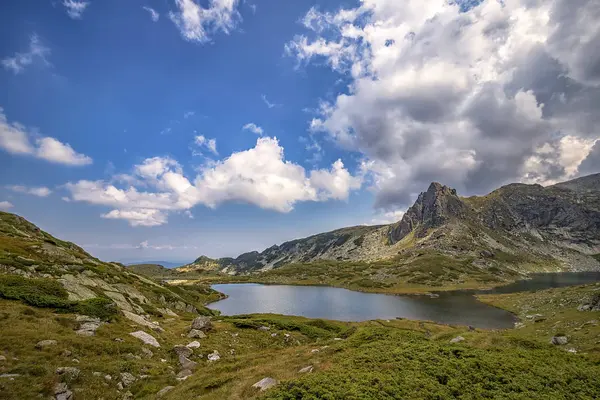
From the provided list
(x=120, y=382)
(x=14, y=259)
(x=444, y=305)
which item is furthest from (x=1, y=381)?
(x=444, y=305)

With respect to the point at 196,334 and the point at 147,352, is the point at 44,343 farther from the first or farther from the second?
the point at 196,334

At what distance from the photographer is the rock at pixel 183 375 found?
84.2ft

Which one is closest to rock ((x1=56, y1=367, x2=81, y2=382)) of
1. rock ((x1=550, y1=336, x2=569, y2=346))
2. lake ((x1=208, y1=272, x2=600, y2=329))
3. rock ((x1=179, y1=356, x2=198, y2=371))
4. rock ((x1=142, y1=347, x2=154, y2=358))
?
rock ((x1=142, y1=347, x2=154, y2=358))

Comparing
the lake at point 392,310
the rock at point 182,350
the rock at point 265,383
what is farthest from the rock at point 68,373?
the lake at point 392,310

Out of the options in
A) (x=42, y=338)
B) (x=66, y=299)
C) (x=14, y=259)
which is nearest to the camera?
(x=42, y=338)

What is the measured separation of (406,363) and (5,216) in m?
127

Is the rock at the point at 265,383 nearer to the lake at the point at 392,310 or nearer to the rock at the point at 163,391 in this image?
the rock at the point at 163,391

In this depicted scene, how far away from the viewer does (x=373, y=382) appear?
1834cm

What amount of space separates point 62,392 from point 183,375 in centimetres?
995

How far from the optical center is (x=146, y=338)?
3353 cm

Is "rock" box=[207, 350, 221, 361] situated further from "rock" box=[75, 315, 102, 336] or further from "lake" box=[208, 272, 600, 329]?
"lake" box=[208, 272, 600, 329]

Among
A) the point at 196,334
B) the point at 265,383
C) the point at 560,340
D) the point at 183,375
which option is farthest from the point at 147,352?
the point at 560,340

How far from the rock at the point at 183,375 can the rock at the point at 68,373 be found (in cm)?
755

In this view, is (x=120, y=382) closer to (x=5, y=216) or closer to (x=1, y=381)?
(x=1, y=381)
